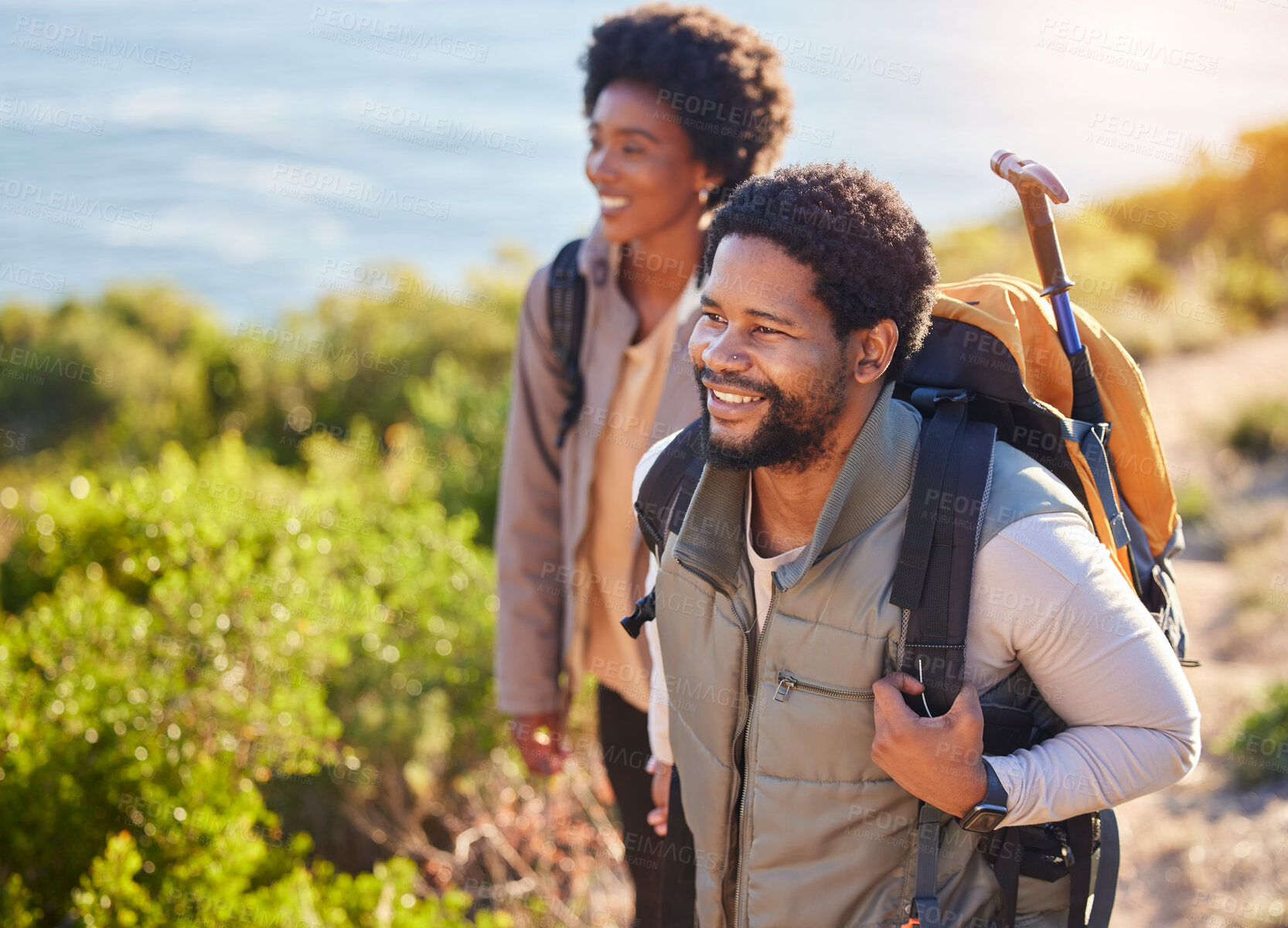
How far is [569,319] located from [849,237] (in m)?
1.04

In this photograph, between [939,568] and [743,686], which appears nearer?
[939,568]

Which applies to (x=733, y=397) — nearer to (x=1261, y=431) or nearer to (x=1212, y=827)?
(x=1212, y=827)

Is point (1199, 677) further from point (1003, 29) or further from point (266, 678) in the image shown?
point (1003, 29)

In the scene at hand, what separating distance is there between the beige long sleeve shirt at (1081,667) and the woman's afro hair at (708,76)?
130 cm

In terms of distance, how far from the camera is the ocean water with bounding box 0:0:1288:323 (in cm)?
1396

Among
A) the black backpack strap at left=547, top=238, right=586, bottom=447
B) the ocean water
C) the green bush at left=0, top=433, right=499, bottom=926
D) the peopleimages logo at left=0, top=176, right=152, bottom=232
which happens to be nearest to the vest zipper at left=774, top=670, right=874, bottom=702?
the black backpack strap at left=547, top=238, right=586, bottom=447

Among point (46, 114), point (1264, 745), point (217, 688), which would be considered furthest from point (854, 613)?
point (46, 114)

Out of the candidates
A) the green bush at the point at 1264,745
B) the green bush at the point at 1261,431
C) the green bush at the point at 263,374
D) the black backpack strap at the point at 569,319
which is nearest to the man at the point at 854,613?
the black backpack strap at the point at 569,319

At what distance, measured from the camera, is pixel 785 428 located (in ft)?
4.78

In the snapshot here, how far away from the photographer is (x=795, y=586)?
148cm

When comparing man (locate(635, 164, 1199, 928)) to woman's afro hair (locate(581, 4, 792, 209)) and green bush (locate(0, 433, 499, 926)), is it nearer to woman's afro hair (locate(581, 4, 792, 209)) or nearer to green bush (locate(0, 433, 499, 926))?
woman's afro hair (locate(581, 4, 792, 209))

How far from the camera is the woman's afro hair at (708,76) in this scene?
228 centimetres

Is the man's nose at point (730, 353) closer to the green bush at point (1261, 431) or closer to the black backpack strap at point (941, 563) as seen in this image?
the black backpack strap at point (941, 563)

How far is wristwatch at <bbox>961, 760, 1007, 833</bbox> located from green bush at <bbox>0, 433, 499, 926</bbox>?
184cm
